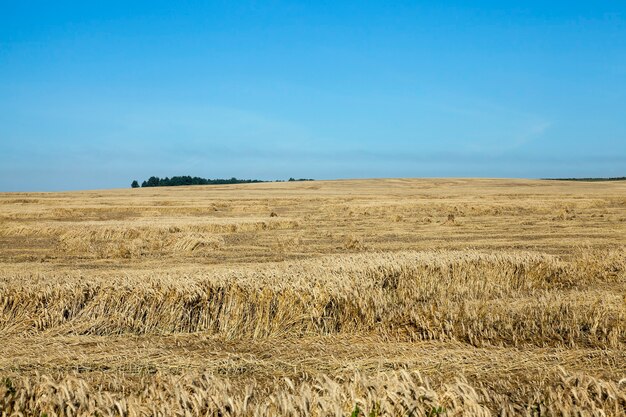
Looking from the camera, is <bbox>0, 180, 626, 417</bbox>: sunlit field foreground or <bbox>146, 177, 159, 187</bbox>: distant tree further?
<bbox>146, 177, 159, 187</bbox>: distant tree

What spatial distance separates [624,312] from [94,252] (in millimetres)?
19717

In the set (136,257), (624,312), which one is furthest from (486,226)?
(624,312)

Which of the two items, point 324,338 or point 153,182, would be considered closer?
point 324,338

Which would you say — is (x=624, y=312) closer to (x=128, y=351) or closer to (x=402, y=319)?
(x=402, y=319)

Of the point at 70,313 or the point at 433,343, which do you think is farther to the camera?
the point at 70,313

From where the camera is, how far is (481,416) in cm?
549

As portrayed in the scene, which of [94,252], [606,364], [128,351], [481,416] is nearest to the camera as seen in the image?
[481,416]

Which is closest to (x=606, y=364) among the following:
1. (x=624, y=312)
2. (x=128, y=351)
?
(x=624, y=312)

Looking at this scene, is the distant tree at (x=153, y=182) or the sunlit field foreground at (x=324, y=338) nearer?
the sunlit field foreground at (x=324, y=338)

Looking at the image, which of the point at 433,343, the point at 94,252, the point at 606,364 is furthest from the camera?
the point at 94,252

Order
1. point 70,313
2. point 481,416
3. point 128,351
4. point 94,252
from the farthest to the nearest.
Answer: point 94,252, point 70,313, point 128,351, point 481,416

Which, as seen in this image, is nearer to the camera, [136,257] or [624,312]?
[624,312]

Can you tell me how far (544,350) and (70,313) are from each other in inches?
347

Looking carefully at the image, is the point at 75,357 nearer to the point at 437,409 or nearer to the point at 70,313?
the point at 70,313
